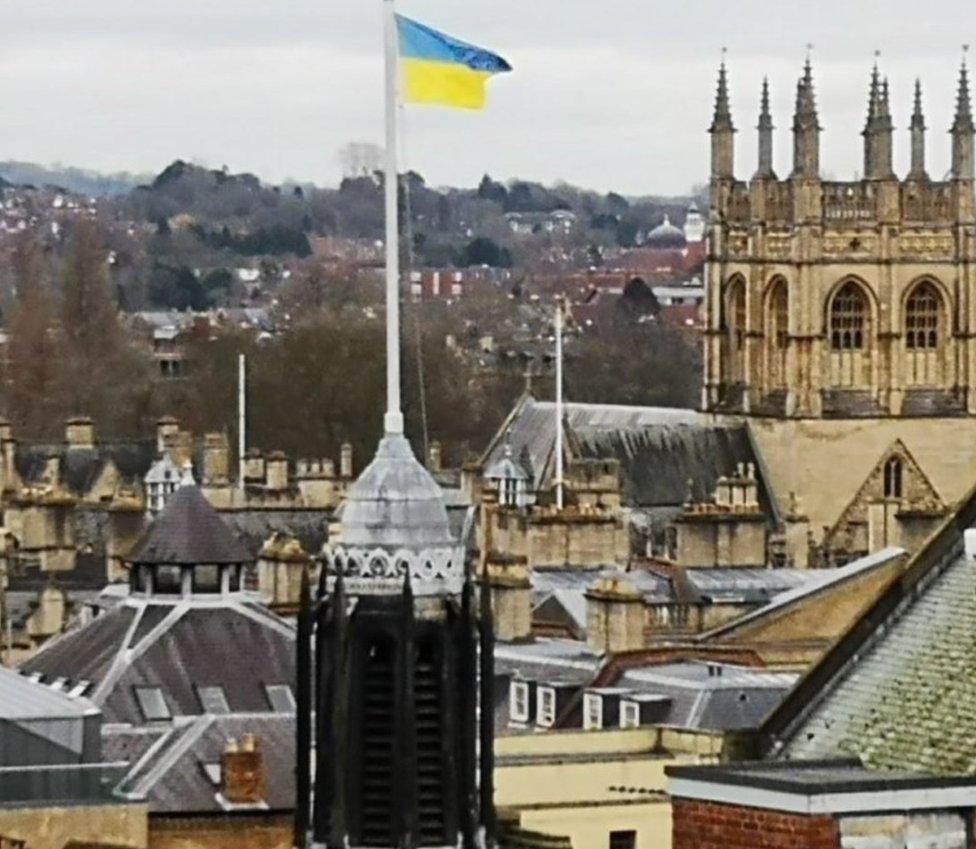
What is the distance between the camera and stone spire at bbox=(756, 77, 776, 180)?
5782 inches

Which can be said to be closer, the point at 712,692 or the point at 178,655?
the point at 712,692

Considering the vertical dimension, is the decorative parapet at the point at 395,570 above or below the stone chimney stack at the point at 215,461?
above

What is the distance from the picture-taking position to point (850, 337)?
468ft

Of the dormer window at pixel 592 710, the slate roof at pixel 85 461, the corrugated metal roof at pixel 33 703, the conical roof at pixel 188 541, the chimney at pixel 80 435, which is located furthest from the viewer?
the chimney at pixel 80 435

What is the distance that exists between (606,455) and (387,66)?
309 ft

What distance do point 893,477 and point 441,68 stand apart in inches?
4012

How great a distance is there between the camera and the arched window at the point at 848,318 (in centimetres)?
14238

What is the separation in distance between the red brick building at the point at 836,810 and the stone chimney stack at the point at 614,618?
145 ft

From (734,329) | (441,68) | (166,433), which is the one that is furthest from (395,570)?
(734,329)

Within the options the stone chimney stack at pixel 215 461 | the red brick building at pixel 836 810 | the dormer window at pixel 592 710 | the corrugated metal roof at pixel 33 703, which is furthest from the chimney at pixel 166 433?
the red brick building at pixel 836 810

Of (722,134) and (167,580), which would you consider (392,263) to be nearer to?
(167,580)

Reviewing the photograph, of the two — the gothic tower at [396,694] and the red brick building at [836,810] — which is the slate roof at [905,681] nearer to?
the red brick building at [836,810]

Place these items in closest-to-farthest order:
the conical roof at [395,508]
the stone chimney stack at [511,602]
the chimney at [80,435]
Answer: the conical roof at [395,508]
the stone chimney stack at [511,602]
the chimney at [80,435]

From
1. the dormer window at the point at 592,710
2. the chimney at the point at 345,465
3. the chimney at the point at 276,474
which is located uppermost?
the dormer window at the point at 592,710
